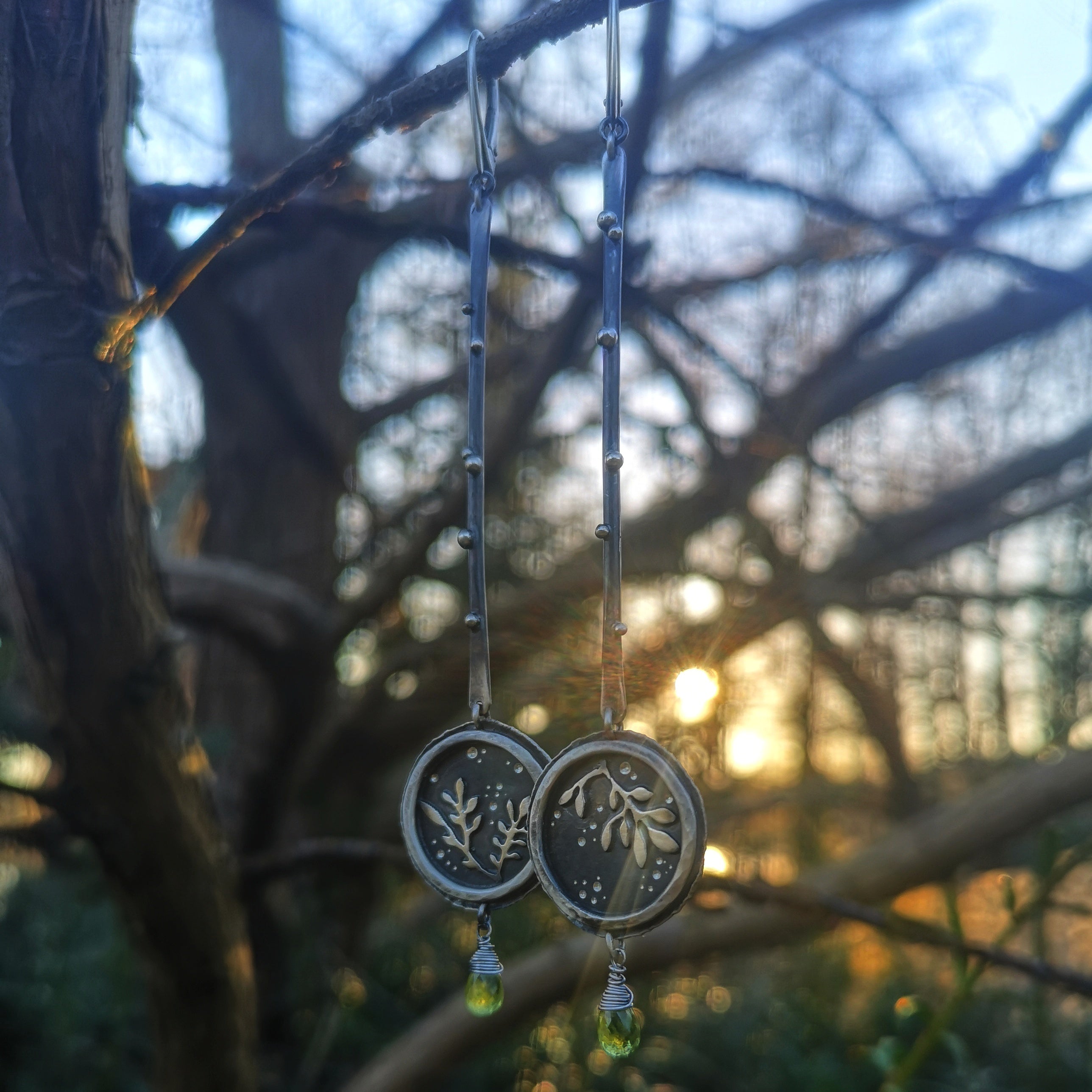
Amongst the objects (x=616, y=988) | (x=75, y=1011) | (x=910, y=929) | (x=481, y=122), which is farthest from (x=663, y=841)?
(x=75, y=1011)

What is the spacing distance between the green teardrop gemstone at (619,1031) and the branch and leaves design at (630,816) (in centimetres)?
13

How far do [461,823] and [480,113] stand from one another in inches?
27.8

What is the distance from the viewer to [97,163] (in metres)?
1.09

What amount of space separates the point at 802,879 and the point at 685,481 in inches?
45.7

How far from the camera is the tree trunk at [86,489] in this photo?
1059 mm

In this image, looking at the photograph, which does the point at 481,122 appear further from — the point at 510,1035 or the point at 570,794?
the point at 510,1035

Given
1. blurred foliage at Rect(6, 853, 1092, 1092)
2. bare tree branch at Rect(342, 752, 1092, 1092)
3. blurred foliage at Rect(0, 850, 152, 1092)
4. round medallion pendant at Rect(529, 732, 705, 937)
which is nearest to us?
round medallion pendant at Rect(529, 732, 705, 937)

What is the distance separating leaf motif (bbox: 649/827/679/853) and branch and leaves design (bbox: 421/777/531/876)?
13cm

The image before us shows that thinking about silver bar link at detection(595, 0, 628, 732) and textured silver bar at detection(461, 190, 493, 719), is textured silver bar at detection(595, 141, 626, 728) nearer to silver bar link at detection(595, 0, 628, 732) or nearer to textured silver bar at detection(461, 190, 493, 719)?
silver bar link at detection(595, 0, 628, 732)

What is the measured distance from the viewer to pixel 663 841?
869 mm

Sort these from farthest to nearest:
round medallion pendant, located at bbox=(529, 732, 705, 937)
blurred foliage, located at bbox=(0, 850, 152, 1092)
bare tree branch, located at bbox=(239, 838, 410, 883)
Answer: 1. blurred foliage, located at bbox=(0, 850, 152, 1092)
2. bare tree branch, located at bbox=(239, 838, 410, 883)
3. round medallion pendant, located at bbox=(529, 732, 705, 937)

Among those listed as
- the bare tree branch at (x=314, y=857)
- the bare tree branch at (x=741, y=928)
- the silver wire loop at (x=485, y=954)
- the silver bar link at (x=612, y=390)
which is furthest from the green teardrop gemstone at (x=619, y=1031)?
the bare tree branch at (x=741, y=928)

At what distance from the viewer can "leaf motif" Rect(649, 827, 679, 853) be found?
86 cm

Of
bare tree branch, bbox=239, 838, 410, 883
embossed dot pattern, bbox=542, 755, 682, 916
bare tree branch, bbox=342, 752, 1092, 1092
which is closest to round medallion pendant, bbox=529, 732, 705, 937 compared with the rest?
embossed dot pattern, bbox=542, 755, 682, 916
